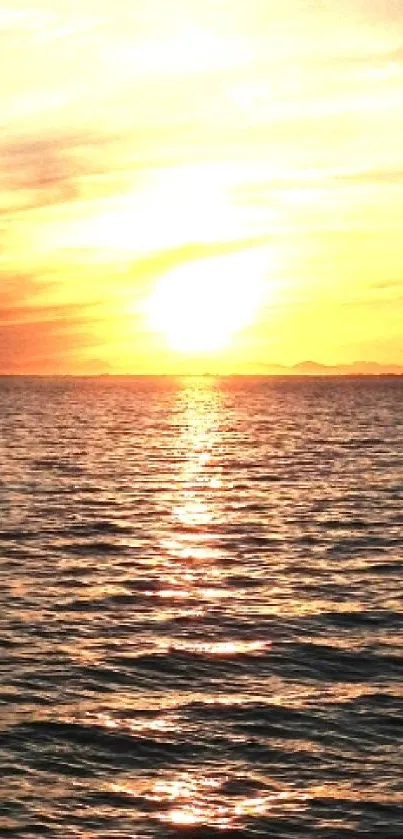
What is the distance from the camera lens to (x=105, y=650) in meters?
30.5

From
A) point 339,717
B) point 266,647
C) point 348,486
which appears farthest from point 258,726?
point 348,486

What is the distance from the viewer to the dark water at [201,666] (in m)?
20.5

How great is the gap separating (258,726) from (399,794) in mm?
4392

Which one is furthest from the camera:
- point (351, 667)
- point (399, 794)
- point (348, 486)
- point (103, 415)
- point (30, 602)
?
point (103, 415)

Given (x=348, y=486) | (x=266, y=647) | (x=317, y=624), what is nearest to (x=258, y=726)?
(x=266, y=647)

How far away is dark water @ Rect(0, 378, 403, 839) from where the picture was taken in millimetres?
20531

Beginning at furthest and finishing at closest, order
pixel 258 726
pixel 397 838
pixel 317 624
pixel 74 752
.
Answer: pixel 317 624 → pixel 258 726 → pixel 74 752 → pixel 397 838

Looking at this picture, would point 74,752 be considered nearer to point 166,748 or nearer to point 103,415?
point 166,748

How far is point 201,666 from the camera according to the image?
96.0 ft

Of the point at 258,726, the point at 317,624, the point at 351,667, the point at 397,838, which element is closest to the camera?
the point at 397,838

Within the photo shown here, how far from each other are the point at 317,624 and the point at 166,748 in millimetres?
11540

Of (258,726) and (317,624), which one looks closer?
(258,726)

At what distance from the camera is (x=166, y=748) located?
23203 mm

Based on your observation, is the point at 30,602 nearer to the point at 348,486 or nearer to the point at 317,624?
the point at 317,624
